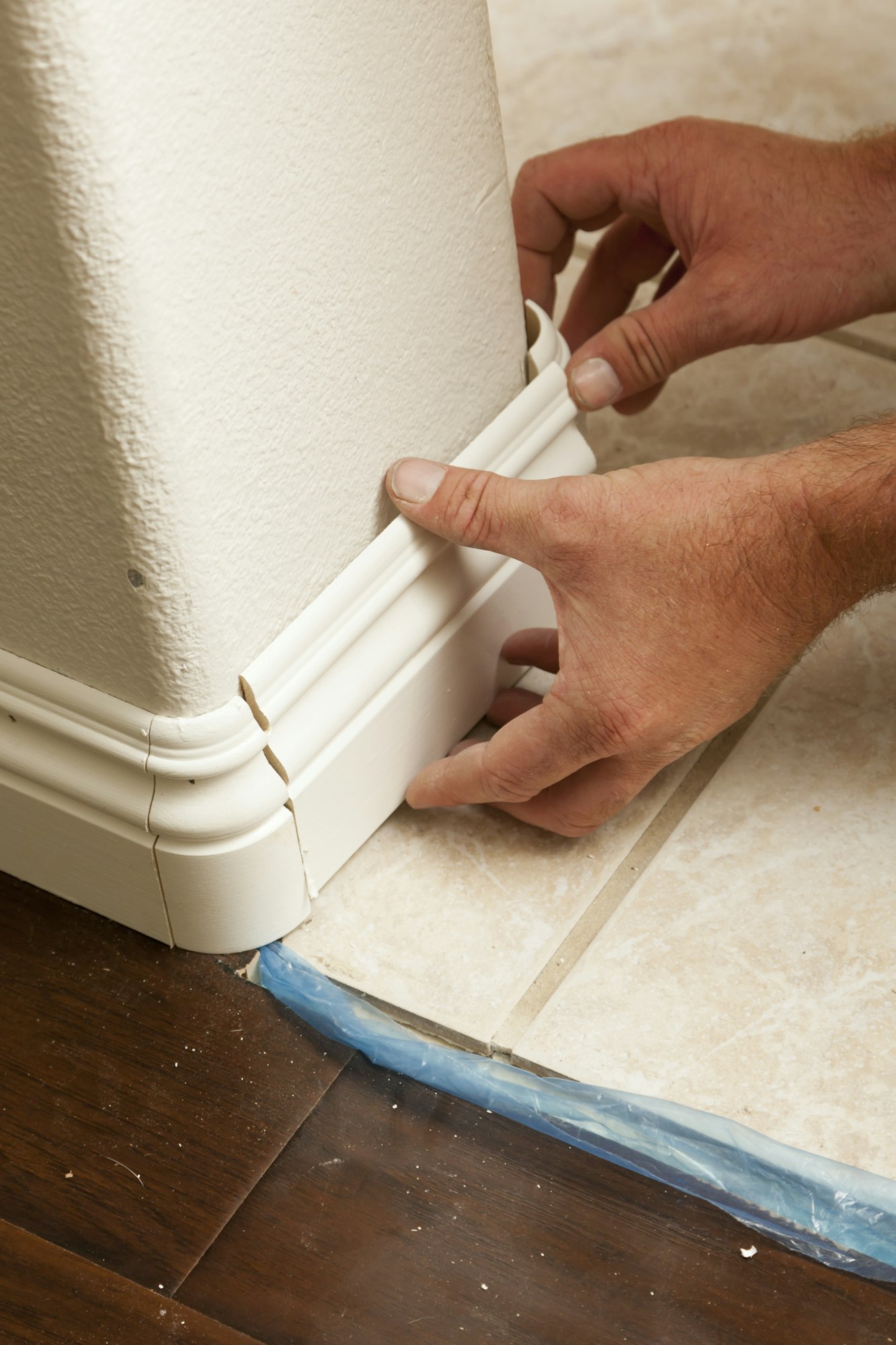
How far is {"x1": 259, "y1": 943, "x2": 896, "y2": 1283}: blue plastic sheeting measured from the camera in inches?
24.9

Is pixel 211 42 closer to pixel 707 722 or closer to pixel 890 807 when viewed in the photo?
pixel 707 722

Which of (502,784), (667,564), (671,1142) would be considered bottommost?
(671,1142)

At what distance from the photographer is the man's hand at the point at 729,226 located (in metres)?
0.87

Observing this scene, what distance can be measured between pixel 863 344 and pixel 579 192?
0.33 meters

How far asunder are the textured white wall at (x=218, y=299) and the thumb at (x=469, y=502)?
0.06 feet

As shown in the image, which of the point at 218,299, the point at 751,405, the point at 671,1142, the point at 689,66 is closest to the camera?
the point at 218,299

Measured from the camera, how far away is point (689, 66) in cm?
134

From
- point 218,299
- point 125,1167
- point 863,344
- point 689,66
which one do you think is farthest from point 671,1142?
point 689,66

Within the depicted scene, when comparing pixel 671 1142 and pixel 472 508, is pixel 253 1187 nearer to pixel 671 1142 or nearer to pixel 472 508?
pixel 671 1142

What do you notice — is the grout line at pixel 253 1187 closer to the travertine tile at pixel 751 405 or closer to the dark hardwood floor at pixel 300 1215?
the dark hardwood floor at pixel 300 1215

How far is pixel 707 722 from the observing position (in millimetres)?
753

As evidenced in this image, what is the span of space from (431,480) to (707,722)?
0.69 ft

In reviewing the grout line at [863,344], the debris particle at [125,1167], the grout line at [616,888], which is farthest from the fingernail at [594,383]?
the debris particle at [125,1167]

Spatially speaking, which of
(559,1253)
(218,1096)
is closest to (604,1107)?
(559,1253)
